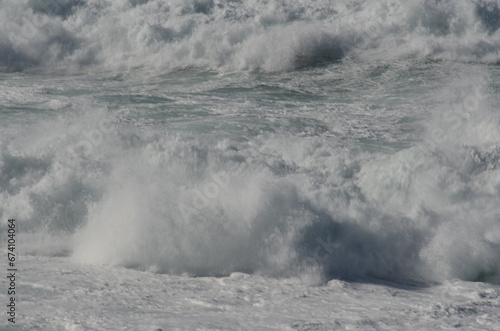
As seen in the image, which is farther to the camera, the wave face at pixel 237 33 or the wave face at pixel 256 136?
the wave face at pixel 237 33

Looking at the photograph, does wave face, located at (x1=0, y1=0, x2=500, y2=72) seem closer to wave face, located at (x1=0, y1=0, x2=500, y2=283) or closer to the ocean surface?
wave face, located at (x1=0, y1=0, x2=500, y2=283)

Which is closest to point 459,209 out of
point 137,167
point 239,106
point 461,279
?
point 461,279

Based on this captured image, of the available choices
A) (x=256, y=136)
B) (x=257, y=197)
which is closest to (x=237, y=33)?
(x=256, y=136)

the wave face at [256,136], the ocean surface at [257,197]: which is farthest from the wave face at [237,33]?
the ocean surface at [257,197]

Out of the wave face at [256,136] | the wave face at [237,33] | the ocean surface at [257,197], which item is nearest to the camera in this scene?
the ocean surface at [257,197]

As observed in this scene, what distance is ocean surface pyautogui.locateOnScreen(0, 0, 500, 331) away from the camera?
20.0 ft

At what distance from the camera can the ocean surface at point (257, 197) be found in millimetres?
6098

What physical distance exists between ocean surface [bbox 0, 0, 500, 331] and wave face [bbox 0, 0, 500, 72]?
28.4 inches

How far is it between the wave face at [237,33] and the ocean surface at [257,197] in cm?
72

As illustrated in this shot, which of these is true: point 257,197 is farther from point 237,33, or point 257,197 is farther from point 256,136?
point 237,33

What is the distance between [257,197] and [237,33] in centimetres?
952

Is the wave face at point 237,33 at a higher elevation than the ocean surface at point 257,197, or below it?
higher

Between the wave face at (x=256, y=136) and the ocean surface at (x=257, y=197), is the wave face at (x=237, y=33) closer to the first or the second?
the wave face at (x=256, y=136)

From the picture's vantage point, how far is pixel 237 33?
16.3m
